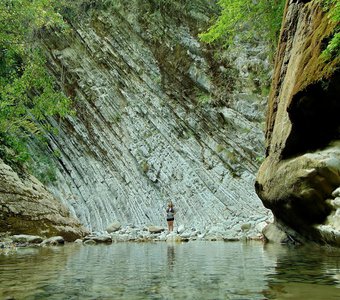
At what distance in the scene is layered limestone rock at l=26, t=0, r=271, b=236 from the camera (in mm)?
18391

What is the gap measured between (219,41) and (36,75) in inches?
487

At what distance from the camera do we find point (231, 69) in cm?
2338

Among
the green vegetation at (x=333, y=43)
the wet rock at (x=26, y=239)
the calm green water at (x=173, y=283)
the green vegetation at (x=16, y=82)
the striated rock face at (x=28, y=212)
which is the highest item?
the green vegetation at (x=16, y=82)

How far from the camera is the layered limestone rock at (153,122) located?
60.3 feet

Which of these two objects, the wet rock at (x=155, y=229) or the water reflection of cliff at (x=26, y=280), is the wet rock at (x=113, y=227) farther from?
the water reflection of cliff at (x=26, y=280)

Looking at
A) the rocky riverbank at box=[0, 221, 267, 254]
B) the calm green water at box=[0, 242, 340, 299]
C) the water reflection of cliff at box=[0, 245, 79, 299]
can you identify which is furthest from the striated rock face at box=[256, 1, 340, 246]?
the water reflection of cliff at box=[0, 245, 79, 299]

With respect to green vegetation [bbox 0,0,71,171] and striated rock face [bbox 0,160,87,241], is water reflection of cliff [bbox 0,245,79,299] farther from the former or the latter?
green vegetation [bbox 0,0,71,171]

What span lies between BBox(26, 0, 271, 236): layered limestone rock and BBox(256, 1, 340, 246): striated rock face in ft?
24.6

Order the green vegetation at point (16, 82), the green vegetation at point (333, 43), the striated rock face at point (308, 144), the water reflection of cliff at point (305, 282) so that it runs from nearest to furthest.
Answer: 1. the water reflection of cliff at point (305, 282)
2. the green vegetation at point (333, 43)
3. the striated rock face at point (308, 144)
4. the green vegetation at point (16, 82)

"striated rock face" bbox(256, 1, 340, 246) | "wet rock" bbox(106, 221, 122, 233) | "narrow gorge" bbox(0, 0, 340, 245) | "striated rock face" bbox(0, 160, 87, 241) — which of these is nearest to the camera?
"striated rock face" bbox(256, 1, 340, 246)

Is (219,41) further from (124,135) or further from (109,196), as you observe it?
(109,196)

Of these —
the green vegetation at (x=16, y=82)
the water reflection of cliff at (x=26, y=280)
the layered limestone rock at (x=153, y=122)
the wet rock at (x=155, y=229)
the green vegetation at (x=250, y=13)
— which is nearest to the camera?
the water reflection of cliff at (x=26, y=280)

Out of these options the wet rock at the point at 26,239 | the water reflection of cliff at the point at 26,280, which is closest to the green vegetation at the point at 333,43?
the water reflection of cliff at the point at 26,280

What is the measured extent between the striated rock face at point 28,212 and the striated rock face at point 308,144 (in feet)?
20.2
